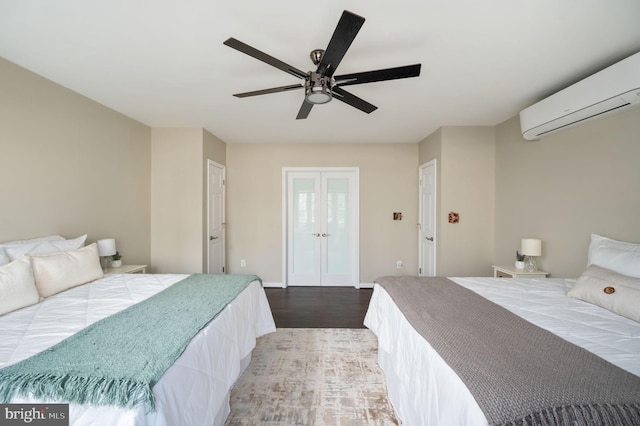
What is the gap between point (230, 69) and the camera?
2037 mm

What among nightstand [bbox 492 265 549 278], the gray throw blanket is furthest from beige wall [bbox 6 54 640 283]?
the gray throw blanket

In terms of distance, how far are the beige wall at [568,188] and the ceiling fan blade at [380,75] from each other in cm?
185

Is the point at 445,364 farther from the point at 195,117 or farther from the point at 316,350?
the point at 195,117

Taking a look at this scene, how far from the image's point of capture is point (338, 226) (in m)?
4.38

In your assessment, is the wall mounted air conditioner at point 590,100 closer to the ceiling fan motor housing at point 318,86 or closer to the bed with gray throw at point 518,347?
the bed with gray throw at point 518,347

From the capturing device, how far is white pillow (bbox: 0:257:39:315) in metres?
1.46

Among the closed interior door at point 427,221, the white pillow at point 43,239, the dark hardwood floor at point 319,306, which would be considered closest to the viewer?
the white pillow at point 43,239

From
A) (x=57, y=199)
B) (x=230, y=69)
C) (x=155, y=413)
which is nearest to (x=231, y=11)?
(x=230, y=69)

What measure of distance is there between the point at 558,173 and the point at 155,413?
3573 mm

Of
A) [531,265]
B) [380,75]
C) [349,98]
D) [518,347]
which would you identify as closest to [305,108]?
[349,98]

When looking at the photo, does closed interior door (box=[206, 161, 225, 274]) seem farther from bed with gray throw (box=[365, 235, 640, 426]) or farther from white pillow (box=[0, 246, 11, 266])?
bed with gray throw (box=[365, 235, 640, 426])

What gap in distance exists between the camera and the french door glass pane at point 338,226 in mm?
4363

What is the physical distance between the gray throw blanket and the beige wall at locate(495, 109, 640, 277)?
1529 millimetres

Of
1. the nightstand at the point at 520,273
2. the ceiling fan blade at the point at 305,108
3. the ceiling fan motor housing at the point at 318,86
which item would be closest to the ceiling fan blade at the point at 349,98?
the ceiling fan motor housing at the point at 318,86
